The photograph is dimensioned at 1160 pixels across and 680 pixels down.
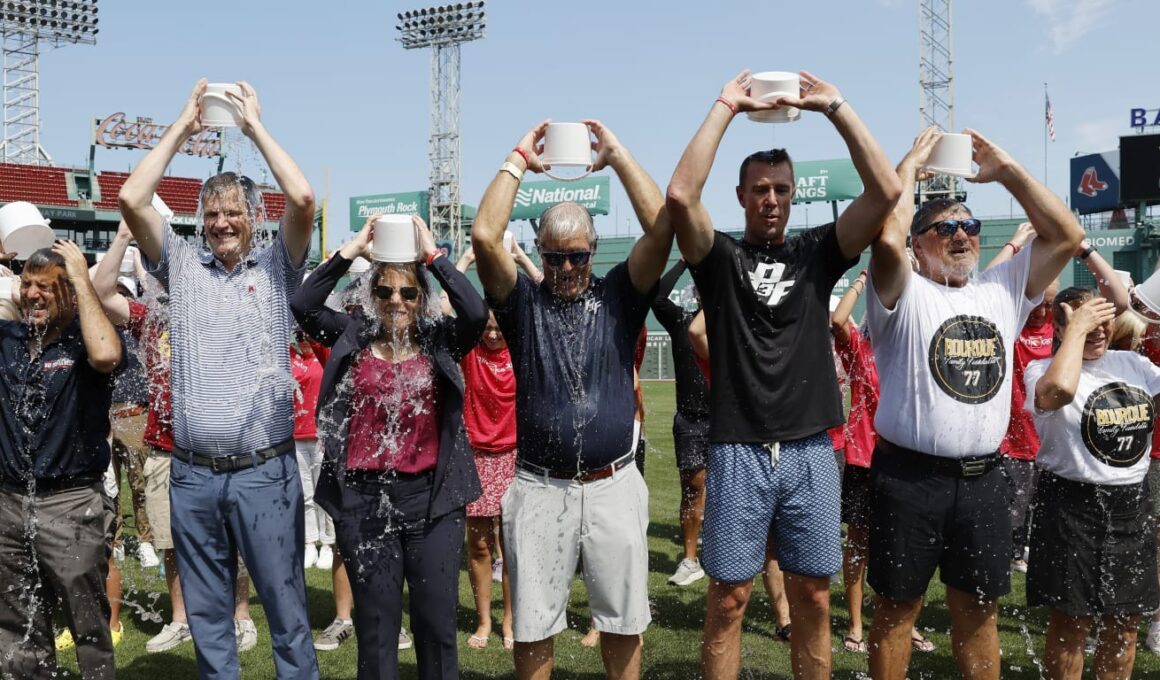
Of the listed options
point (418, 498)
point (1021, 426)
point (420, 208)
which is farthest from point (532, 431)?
point (420, 208)

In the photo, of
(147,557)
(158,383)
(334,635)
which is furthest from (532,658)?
(147,557)

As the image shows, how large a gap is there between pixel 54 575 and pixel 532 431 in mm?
2242

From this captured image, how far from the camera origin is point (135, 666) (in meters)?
5.26

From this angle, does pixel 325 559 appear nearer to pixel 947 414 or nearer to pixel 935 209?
pixel 947 414

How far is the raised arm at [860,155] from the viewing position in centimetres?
351

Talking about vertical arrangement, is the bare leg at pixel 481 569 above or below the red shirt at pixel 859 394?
below

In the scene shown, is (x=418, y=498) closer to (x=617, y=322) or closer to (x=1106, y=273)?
(x=617, y=322)

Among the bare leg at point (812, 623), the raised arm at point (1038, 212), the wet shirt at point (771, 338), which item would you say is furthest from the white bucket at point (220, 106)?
the raised arm at point (1038, 212)

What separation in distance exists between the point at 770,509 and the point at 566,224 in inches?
55.2

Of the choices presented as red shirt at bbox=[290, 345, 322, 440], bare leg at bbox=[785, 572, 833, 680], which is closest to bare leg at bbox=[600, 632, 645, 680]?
bare leg at bbox=[785, 572, 833, 680]

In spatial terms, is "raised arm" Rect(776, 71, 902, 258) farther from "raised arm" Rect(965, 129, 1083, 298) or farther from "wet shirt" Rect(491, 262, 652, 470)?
"wet shirt" Rect(491, 262, 652, 470)

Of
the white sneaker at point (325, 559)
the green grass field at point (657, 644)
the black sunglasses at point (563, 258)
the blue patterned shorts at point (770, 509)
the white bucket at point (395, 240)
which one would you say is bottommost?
the white sneaker at point (325, 559)

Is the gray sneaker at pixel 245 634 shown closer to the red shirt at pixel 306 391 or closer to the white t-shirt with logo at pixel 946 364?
the red shirt at pixel 306 391

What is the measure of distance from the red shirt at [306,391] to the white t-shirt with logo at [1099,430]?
15.9ft
